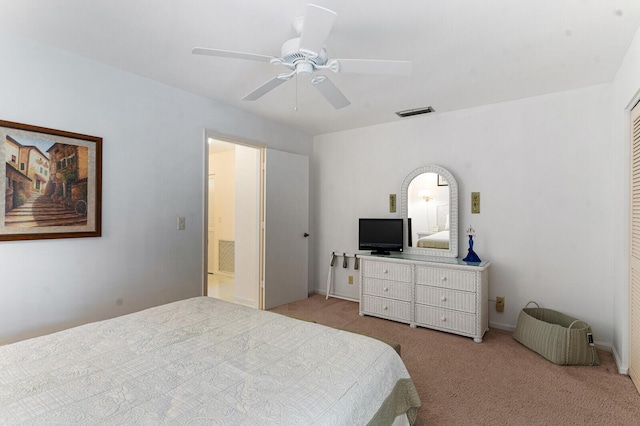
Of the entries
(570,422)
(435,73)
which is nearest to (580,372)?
(570,422)

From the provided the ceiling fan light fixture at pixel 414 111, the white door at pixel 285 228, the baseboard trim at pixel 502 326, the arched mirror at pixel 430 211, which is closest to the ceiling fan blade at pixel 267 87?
the white door at pixel 285 228

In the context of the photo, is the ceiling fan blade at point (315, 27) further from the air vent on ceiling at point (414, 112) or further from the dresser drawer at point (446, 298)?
the dresser drawer at point (446, 298)

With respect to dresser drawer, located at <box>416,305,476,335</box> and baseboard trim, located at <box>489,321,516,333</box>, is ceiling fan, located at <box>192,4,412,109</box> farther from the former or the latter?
baseboard trim, located at <box>489,321,516,333</box>

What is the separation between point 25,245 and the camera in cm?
221

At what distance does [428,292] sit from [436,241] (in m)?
0.63

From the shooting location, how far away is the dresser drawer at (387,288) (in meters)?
3.54

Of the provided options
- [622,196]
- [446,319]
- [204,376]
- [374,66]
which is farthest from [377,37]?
[446,319]

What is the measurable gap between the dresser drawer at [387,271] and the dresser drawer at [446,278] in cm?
13

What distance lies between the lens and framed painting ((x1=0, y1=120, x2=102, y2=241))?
2141mm

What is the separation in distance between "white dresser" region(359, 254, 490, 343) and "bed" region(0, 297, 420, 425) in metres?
1.70

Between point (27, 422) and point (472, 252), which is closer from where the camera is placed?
point (27, 422)

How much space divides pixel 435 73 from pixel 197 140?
7.40 feet

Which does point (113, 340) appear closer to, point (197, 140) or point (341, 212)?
point (197, 140)

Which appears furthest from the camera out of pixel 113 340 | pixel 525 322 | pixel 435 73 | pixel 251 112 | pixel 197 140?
pixel 251 112
